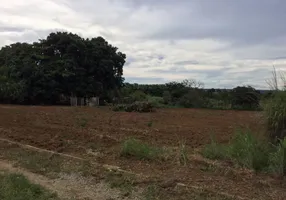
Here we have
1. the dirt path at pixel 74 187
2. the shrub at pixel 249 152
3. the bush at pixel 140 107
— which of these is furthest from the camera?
the bush at pixel 140 107

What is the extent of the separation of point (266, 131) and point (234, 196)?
2.26m

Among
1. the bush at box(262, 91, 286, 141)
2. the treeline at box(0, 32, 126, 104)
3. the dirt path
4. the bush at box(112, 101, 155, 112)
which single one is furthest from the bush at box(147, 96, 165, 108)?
the dirt path

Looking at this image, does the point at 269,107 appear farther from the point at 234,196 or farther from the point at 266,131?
the point at 234,196

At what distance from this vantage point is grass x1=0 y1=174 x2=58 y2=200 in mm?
5062

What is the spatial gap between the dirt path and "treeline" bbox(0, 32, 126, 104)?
24890mm

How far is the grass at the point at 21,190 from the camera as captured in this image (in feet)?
16.6

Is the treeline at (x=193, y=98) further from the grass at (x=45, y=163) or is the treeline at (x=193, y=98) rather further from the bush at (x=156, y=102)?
the grass at (x=45, y=163)

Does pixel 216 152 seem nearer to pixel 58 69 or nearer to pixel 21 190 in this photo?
pixel 21 190

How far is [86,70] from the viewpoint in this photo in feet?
108

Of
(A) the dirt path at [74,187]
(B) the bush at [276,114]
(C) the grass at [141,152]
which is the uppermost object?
(B) the bush at [276,114]

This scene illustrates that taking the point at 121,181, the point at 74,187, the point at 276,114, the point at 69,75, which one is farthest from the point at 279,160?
the point at 69,75

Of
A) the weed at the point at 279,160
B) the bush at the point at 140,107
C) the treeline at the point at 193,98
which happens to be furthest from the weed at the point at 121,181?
the treeline at the point at 193,98

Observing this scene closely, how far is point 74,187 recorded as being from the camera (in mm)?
5816

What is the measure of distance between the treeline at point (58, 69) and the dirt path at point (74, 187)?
2489 centimetres
